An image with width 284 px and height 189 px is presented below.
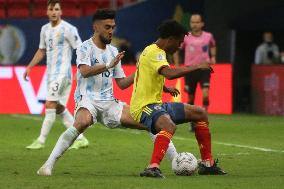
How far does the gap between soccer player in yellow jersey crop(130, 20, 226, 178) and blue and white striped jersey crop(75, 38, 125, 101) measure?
1.99ft

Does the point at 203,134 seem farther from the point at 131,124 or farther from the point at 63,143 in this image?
the point at 63,143

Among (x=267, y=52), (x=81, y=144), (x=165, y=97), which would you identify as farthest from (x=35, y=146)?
(x=267, y=52)

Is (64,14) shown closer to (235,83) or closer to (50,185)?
(235,83)

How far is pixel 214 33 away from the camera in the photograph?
28828mm

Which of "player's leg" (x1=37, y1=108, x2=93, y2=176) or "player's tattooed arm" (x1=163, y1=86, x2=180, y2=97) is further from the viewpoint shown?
"player's tattooed arm" (x1=163, y1=86, x2=180, y2=97)

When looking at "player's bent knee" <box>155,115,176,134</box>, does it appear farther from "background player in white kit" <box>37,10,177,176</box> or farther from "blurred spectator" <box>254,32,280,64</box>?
"blurred spectator" <box>254,32,280,64</box>

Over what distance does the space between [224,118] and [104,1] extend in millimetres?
8668

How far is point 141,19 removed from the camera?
2844 cm

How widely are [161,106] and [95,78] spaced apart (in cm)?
102

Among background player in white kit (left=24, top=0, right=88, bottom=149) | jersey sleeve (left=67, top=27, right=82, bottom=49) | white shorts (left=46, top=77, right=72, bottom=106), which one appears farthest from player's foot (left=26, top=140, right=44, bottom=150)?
jersey sleeve (left=67, top=27, right=82, bottom=49)

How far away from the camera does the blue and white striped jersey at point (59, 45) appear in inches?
621

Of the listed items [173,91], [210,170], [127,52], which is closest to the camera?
[210,170]

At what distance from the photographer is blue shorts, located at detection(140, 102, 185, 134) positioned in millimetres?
11461

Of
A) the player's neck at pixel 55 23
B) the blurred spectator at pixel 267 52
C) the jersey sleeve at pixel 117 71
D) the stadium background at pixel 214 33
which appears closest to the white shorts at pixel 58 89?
the player's neck at pixel 55 23
